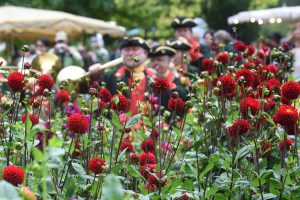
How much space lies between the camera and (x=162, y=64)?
6.92 metres

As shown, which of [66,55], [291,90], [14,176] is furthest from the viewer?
[66,55]

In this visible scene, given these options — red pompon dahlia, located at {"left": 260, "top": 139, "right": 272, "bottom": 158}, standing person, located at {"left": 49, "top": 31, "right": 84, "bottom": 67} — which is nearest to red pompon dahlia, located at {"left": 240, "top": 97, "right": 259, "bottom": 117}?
red pompon dahlia, located at {"left": 260, "top": 139, "right": 272, "bottom": 158}

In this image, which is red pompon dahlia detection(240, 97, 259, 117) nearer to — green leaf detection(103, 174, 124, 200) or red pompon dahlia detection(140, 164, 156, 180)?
red pompon dahlia detection(140, 164, 156, 180)

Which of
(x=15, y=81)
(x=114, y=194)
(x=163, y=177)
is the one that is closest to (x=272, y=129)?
(x=163, y=177)

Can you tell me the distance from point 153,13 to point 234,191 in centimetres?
2173

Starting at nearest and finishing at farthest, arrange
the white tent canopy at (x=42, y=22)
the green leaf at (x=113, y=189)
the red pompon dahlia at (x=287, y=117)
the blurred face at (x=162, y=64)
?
the green leaf at (x=113, y=189) < the red pompon dahlia at (x=287, y=117) < the blurred face at (x=162, y=64) < the white tent canopy at (x=42, y=22)

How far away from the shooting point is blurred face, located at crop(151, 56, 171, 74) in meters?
6.92

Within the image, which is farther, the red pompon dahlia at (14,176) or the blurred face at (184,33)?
the blurred face at (184,33)

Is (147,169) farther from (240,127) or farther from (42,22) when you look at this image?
(42,22)

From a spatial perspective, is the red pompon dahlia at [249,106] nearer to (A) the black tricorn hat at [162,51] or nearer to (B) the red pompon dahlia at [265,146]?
(B) the red pompon dahlia at [265,146]

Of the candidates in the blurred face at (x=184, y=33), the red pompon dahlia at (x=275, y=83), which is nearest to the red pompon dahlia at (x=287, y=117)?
the red pompon dahlia at (x=275, y=83)

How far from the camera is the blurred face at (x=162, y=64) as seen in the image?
6922 millimetres

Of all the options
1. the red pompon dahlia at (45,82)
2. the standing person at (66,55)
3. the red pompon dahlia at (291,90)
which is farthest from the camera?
the standing person at (66,55)


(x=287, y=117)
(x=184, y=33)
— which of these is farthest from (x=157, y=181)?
(x=184, y=33)
